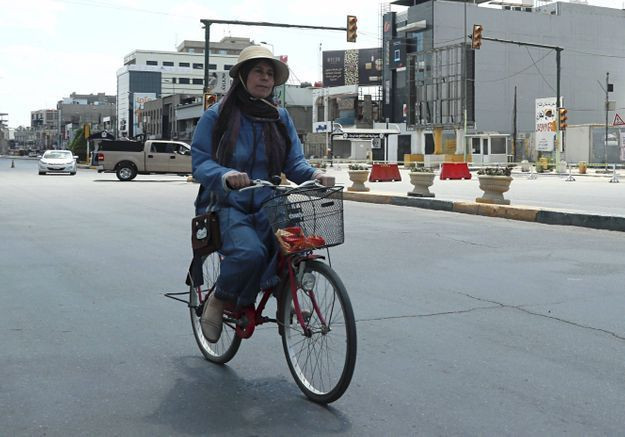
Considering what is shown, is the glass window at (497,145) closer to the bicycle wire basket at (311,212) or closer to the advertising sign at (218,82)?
the advertising sign at (218,82)

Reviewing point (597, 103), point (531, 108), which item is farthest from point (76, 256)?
point (597, 103)

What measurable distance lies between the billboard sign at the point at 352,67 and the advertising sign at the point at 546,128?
56.2 m

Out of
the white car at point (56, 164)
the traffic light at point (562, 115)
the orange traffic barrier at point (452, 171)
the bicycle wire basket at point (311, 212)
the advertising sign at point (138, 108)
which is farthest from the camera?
the advertising sign at point (138, 108)

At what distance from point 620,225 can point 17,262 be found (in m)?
9.16

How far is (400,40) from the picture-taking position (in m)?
91.3

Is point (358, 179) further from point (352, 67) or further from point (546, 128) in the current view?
point (352, 67)

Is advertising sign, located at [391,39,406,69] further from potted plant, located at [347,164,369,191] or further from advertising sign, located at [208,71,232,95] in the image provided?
potted plant, located at [347,164,369,191]

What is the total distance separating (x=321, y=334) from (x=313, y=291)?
217 mm

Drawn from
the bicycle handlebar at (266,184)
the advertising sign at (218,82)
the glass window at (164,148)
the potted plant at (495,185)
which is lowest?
A: the potted plant at (495,185)

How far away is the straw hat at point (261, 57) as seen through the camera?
431 centimetres

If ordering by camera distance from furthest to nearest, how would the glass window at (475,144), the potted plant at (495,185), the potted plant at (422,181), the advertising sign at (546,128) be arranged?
the glass window at (475,144) < the advertising sign at (546,128) < the potted plant at (422,181) < the potted plant at (495,185)

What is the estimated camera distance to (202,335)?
16.3ft

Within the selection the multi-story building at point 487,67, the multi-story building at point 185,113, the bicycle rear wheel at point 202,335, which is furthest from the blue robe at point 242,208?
the multi-story building at point 185,113

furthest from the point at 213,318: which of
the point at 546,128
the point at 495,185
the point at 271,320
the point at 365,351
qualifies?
the point at 546,128
